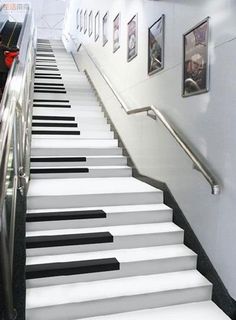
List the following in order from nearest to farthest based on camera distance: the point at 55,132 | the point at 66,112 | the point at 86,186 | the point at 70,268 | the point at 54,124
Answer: the point at 70,268 → the point at 86,186 → the point at 55,132 → the point at 54,124 → the point at 66,112

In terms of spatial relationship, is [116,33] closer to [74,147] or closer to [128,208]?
[74,147]

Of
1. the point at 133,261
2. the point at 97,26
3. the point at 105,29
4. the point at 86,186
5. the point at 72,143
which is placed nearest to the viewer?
the point at 133,261

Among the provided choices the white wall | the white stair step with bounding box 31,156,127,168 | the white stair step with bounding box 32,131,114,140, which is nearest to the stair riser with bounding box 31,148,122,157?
the white stair step with bounding box 31,156,127,168

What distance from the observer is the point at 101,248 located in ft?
9.09

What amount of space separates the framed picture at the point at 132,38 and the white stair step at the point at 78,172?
154cm

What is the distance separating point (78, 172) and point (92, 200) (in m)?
0.81

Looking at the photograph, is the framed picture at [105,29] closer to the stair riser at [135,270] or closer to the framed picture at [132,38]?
the framed picture at [132,38]

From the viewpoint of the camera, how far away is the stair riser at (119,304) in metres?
2.21

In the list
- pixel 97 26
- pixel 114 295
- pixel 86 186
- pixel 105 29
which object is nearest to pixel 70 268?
pixel 114 295

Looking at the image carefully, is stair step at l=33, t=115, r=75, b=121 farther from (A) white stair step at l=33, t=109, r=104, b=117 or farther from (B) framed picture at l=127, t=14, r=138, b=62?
(B) framed picture at l=127, t=14, r=138, b=62

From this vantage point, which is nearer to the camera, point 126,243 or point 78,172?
point 126,243

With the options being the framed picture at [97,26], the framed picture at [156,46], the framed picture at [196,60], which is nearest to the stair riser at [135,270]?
the framed picture at [196,60]

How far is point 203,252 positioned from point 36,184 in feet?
6.16

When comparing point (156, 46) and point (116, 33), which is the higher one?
point (116, 33)
